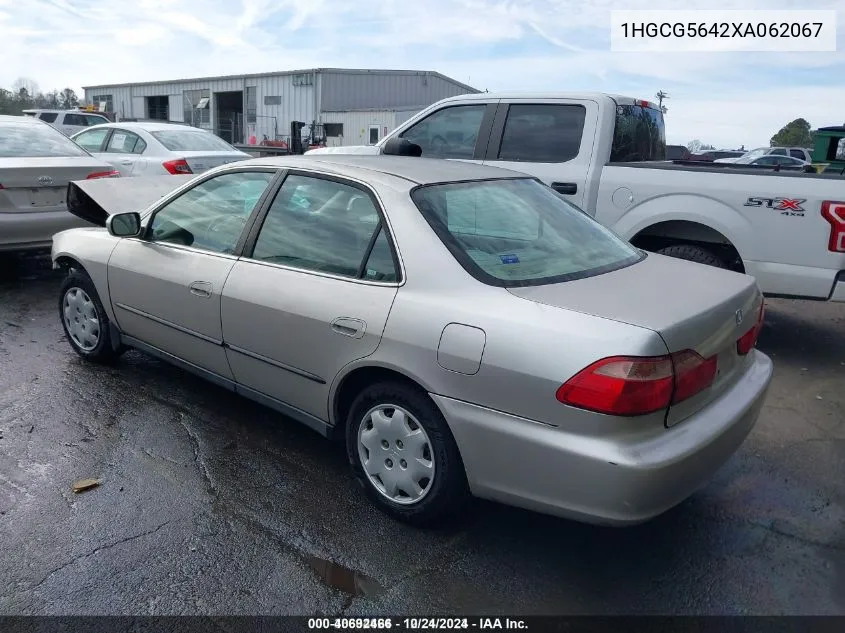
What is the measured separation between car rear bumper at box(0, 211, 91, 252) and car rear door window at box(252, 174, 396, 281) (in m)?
4.19

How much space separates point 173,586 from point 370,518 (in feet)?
2.82

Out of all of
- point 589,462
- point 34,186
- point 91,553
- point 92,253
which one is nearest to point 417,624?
point 589,462

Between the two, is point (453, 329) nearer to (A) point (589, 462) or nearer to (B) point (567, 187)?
(A) point (589, 462)

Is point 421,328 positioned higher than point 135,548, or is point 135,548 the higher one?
point 421,328

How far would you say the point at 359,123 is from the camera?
27.6 metres

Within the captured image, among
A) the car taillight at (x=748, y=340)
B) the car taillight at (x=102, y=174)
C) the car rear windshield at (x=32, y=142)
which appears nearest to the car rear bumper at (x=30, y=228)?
the car taillight at (x=102, y=174)

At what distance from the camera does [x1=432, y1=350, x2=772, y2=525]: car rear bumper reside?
2.38m

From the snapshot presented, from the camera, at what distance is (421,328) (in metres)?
2.75

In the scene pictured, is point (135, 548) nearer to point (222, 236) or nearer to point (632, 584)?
point (222, 236)

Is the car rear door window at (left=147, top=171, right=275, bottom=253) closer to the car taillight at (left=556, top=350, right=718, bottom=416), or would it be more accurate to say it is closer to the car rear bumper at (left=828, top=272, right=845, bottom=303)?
the car taillight at (left=556, top=350, right=718, bottom=416)

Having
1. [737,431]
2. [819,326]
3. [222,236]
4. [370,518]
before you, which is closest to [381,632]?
[370,518]

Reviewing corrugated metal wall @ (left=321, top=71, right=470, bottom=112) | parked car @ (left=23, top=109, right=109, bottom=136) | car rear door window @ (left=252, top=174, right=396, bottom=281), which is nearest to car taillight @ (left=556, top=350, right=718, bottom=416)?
car rear door window @ (left=252, top=174, right=396, bottom=281)

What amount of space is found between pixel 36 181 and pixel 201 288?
4032mm

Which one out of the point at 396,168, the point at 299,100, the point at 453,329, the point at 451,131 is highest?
the point at 299,100
